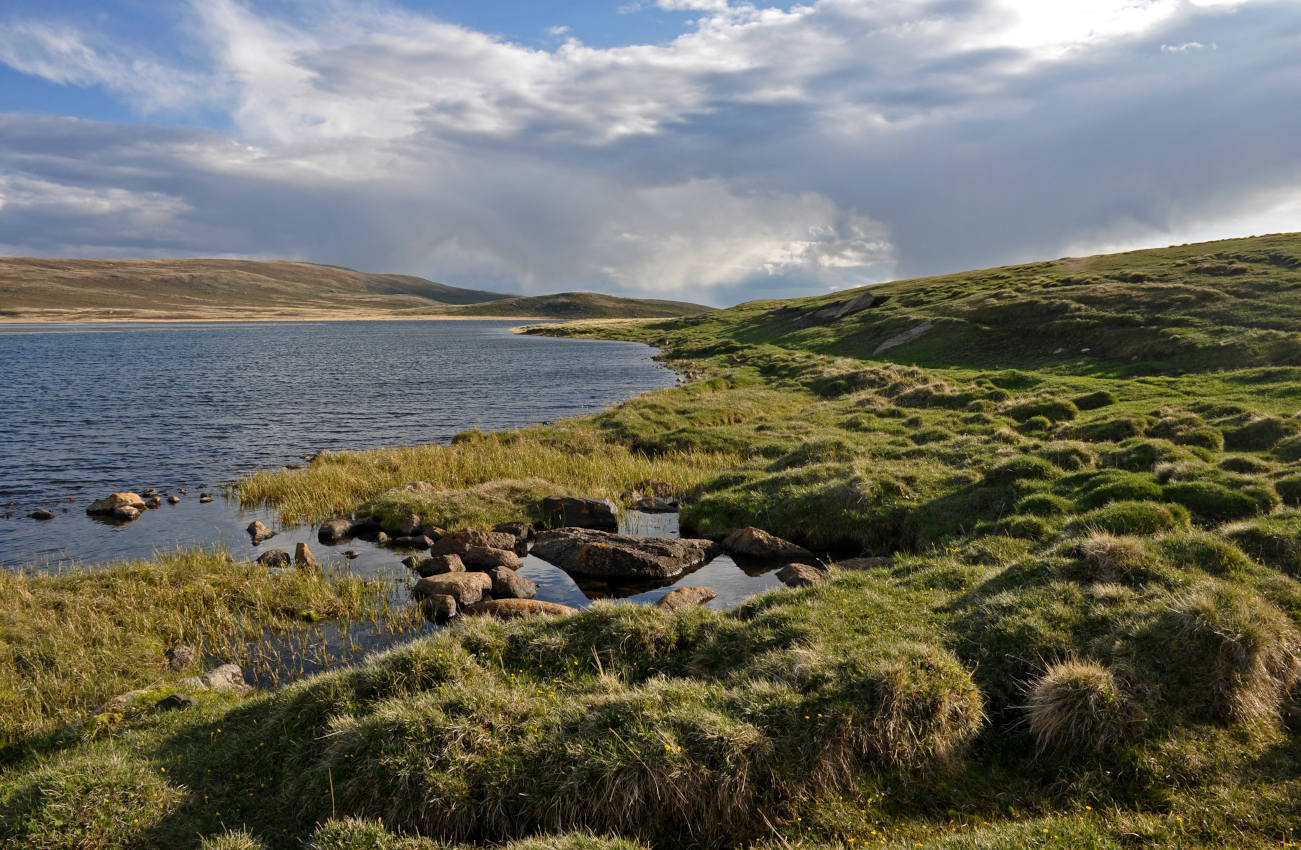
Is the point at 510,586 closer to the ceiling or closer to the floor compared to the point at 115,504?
closer to the ceiling

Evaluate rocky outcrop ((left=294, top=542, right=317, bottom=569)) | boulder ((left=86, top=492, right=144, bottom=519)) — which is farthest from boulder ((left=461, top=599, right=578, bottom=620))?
boulder ((left=86, top=492, right=144, bottom=519))

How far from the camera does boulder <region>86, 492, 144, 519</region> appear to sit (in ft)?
93.4

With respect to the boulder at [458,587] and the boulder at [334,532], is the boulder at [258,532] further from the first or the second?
the boulder at [458,587]

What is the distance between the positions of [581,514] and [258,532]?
38.8ft

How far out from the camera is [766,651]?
472 inches

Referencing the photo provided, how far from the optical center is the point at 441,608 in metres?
17.9

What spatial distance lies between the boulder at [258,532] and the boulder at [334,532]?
168 cm

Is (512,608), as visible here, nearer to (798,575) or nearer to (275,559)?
(798,575)

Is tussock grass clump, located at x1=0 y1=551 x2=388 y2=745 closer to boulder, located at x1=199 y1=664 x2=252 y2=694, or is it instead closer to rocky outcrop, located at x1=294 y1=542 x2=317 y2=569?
rocky outcrop, located at x1=294 y1=542 x2=317 y2=569

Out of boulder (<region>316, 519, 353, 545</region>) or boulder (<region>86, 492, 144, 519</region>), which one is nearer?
boulder (<region>316, 519, 353, 545</region>)

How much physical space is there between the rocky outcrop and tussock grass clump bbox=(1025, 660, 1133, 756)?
63.7 feet

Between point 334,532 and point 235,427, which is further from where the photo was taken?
point 235,427

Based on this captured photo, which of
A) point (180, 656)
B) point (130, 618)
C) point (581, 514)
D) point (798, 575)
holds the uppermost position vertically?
point (798, 575)

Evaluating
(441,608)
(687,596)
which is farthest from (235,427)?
(687,596)
